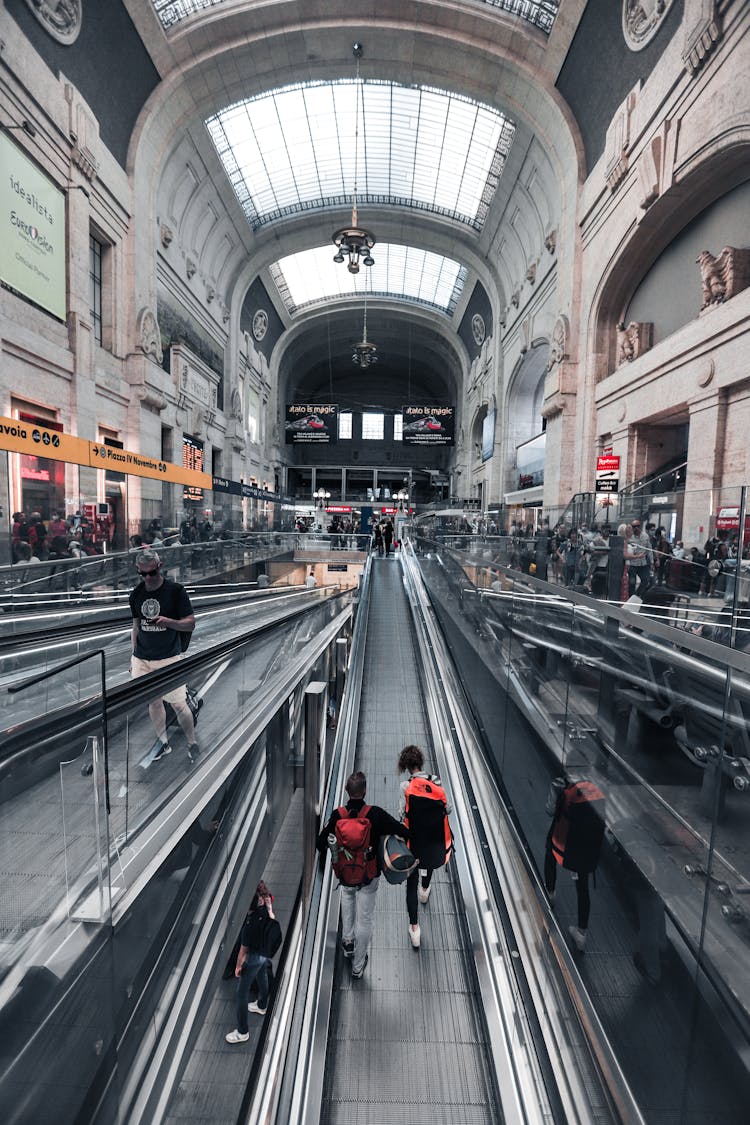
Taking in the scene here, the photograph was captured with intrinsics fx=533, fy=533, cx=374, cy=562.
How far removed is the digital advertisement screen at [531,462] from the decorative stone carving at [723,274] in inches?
481

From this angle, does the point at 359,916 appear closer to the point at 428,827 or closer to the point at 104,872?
the point at 428,827

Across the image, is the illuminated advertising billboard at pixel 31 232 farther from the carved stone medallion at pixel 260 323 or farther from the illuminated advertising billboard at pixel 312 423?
the carved stone medallion at pixel 260 323

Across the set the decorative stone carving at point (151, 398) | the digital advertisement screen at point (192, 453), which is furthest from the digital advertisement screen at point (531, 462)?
the decorative stone carving at point (151, 398)

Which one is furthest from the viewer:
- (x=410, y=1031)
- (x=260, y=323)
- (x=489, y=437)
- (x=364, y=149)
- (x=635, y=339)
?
(x=260, y=323)

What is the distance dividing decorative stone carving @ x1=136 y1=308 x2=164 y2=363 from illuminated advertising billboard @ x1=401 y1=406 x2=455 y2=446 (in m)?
16.1

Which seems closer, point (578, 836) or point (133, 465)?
point (578, 836)

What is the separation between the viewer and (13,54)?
10805 mm

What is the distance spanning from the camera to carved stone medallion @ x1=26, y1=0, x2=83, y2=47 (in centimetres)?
1147

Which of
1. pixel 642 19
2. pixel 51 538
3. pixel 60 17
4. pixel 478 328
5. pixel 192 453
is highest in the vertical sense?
pixel 478 328

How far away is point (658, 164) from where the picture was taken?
11609 mm

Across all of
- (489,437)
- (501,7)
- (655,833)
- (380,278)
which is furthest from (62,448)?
(380,278)

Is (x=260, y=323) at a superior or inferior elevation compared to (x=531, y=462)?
superior

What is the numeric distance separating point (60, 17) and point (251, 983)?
60.2 feet

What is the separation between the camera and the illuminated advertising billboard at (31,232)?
10977 millimetres
